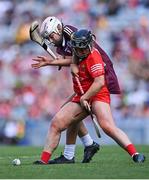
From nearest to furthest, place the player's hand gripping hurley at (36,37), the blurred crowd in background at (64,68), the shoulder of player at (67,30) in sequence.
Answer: the shoulder of player at (67,30), the player's hand gripping hurley at (36,37), the blurred crowd in background at (64,68)

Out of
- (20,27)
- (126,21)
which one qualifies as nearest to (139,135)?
(126,21)

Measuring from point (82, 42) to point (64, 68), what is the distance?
1115 cm

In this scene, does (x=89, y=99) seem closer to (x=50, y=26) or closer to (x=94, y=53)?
(x=94, y=53)

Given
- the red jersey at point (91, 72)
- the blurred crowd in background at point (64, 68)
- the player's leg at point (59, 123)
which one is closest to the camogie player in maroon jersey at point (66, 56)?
the player's leg at point (59, 123)

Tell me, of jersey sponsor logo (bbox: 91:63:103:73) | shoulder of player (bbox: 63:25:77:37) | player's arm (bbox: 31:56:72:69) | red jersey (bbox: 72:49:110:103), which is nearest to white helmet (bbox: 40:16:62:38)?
shoulder of player (bbox: 63:25:77:37)

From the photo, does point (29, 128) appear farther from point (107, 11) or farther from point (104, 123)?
point (104, 123)

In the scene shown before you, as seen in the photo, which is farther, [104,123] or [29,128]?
[29,128]

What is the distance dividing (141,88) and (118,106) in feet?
2.80

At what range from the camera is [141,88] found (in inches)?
803

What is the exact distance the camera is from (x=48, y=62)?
33.9ft

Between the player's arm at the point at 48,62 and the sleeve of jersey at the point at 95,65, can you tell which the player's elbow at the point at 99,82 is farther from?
the player's arm at the point at 48,62

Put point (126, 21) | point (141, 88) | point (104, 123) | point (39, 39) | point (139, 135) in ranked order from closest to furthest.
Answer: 1. point (104, 123)
2. point (39, 39)
3. point (139, 135)
4. point (141, 88)
5. point (126, 21)

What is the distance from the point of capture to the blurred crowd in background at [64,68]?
67.5ft

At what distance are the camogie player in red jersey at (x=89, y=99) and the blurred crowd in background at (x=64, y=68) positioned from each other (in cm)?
877
